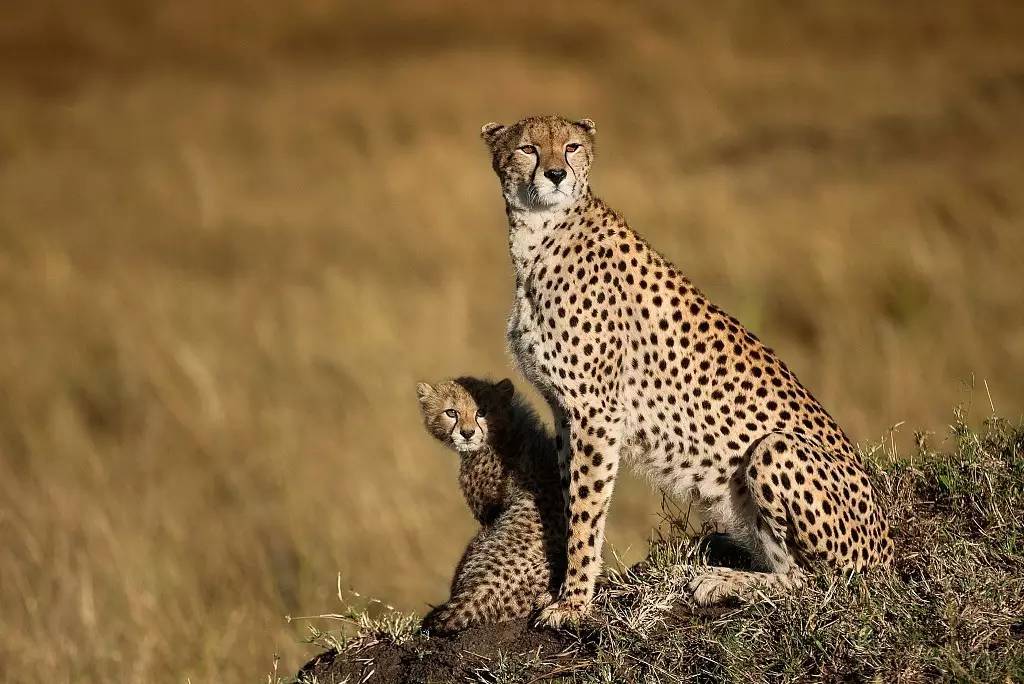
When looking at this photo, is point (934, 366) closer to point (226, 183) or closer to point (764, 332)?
point (764, 332)

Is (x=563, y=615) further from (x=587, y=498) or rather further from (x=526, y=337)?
(x=526, y=337)

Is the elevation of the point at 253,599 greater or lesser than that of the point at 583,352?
lesser

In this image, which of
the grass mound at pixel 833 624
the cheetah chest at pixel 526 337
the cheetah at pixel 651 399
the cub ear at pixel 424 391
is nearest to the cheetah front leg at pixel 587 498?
the cheetah at pixel 651 399

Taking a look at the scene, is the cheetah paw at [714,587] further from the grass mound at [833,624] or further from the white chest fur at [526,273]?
the white chest fur at [526,273]

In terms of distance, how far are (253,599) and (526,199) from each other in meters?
3.59

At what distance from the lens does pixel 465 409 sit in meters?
4.58

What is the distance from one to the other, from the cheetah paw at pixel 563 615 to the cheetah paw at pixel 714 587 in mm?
301

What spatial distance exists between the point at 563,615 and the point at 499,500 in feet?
2.34

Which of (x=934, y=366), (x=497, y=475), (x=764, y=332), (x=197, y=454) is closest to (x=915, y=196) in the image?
(x=764, y=332)

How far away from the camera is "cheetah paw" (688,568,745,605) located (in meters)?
3.78

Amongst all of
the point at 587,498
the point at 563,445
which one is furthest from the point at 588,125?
the point at 587,498

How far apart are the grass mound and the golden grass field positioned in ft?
6.17

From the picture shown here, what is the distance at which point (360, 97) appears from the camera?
16.6m

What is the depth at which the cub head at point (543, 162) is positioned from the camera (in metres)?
3.98
